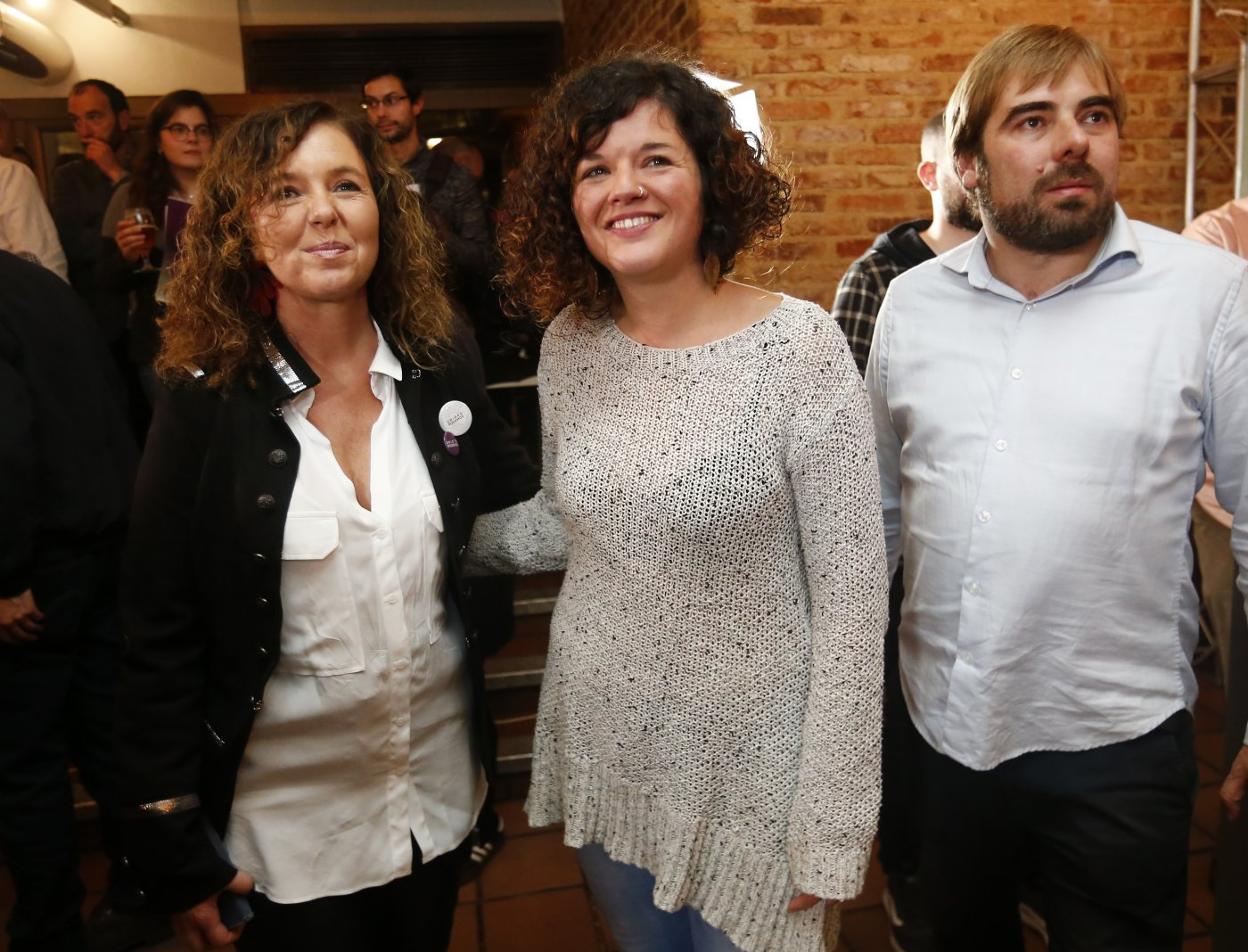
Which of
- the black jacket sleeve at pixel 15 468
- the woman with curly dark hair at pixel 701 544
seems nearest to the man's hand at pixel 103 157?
the black jacket sleeve at pixel 15 468

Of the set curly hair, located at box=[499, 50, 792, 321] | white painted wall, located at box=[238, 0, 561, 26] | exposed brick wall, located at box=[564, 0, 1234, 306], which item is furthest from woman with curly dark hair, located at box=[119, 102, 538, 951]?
white painted wall, located at box=[238, 0, 561, 26]

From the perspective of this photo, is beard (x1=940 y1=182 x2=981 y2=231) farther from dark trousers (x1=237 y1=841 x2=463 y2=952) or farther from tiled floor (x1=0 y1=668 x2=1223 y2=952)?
dark trousers (x1=237 y1=841 x2=463 y2=952)

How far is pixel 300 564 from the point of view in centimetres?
133

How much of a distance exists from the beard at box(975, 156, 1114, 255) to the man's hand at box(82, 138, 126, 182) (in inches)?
134

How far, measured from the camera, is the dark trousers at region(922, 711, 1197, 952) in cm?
141

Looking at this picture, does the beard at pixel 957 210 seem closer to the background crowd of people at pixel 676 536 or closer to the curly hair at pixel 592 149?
the background crowd of people at pixel 676 536

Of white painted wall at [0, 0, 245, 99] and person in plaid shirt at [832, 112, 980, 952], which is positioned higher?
white painted wall at [0, 0, 245, 99]

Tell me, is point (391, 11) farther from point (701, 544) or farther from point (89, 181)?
point (701, 544)

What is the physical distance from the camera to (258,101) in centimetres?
653

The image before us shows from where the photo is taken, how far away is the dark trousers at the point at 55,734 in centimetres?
209

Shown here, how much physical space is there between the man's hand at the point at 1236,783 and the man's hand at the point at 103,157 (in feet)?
12.8

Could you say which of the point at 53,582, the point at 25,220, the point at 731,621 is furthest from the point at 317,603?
the point at 25,220

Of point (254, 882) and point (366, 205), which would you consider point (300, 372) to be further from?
point (254, 882)

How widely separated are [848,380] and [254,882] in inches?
42.4
